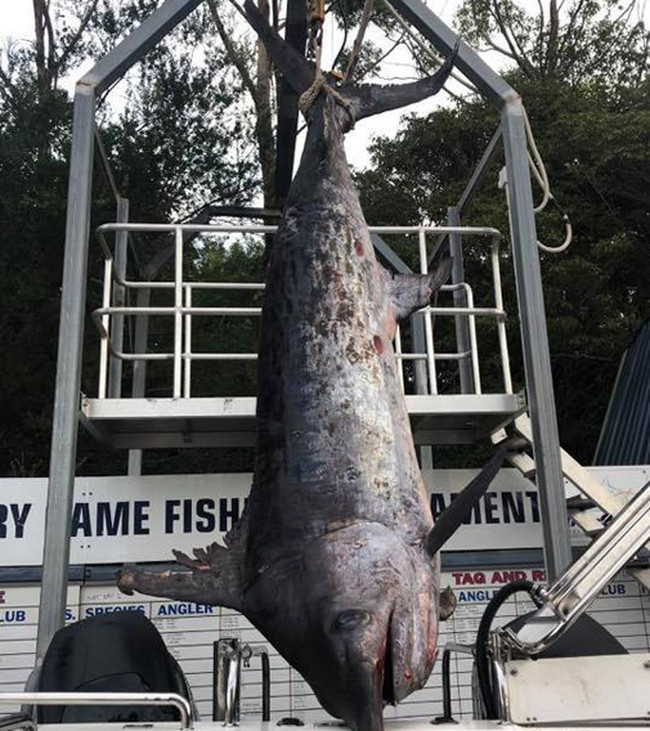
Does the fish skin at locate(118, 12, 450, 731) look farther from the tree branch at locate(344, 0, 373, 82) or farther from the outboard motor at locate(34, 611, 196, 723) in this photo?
the tree branch at locate(344, 0, 373, 82)

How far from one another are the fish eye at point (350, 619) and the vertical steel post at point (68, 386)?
201 cm

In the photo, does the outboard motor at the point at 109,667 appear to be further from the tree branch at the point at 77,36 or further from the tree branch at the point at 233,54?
the tree branch at the point at 77,36

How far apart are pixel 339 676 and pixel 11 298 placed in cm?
1373

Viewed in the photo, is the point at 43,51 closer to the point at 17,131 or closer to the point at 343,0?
the point at 17,131

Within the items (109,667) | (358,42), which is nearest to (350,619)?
(109,667)

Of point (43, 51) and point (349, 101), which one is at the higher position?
point (43, 51)

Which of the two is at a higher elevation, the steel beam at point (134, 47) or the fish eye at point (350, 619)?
the steel beam at point (134, 47)

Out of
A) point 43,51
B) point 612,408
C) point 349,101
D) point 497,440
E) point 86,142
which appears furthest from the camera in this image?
point 43,51

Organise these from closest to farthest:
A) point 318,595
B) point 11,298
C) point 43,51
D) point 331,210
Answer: point 318,595 → point 331,210 → point 11,298 → point 43,51

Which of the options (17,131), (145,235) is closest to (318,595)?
(145,235)

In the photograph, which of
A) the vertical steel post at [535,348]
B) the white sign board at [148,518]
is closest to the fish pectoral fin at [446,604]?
the vertical steel post at [535,348]

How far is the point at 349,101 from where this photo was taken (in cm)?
370

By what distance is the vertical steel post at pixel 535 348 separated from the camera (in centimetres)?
397

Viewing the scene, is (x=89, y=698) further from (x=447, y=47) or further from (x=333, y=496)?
(x=447, y=47)
